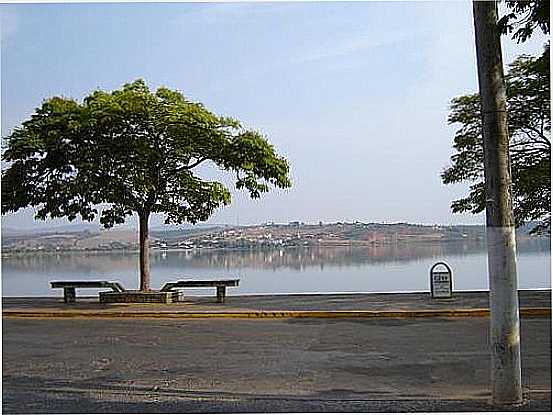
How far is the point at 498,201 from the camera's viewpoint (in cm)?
680

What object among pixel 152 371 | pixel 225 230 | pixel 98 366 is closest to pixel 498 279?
pixel 152 371

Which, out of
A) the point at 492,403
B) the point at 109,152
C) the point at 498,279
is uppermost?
the point at 109,152

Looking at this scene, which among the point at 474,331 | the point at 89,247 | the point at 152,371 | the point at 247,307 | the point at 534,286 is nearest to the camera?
the point at 152,371

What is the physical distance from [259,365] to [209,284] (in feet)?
20.6

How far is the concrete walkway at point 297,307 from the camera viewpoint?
13.7 m

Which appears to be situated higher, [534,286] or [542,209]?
[542,209]

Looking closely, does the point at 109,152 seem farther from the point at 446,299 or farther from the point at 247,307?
the point at 446,299

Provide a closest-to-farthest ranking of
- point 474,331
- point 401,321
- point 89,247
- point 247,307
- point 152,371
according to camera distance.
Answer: point 152,371
point 474,331
point 401,321
point 247,307
point 89,247

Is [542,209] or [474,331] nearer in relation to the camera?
[474,331]

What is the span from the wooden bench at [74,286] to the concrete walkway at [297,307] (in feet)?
0.59

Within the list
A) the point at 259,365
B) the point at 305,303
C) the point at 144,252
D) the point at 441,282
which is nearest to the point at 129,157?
the point at 144,252

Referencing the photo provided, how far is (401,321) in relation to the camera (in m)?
13.2

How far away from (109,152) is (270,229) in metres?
3.24

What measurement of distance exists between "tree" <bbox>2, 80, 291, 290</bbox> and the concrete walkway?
160 cm
